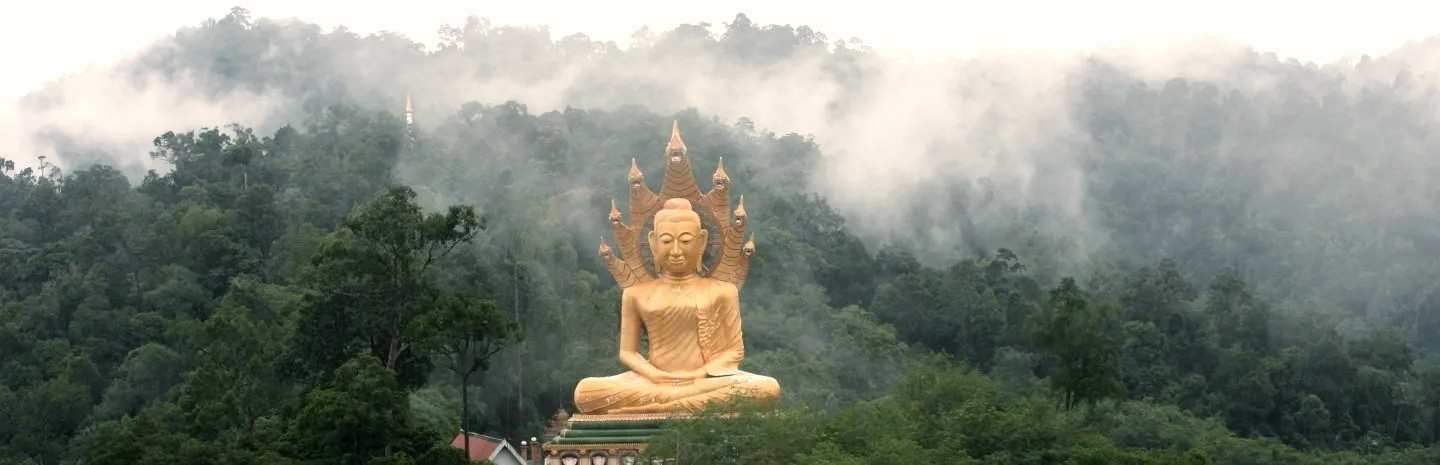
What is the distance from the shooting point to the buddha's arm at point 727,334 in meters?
22.4

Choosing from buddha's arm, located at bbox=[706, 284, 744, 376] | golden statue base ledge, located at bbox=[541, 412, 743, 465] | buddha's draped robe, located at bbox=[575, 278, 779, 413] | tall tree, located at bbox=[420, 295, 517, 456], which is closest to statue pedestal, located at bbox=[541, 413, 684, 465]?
golden statue base ledge, located at bbox=[541, 412, 743, 465]

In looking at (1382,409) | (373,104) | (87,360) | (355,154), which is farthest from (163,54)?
(1382,409)

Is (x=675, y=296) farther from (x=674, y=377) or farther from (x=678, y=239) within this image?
(x=674, y=377)

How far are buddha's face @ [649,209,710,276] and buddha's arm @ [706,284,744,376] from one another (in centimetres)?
A: 41

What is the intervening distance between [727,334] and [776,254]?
647 inches

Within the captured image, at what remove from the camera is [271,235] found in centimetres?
3984

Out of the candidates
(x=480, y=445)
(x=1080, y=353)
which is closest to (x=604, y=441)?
(x=480, y=445)

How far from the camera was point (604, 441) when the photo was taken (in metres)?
21.1

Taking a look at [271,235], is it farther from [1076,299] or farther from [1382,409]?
[1382,409]

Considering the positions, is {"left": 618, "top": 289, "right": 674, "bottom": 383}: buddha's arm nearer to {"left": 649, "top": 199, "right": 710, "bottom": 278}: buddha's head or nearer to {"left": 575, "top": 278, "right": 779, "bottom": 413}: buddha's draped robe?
{"left": 575, "top": 278, "right": 779, "bottom": 413}: buddha's draped robe

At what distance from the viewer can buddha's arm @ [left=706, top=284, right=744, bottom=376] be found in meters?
22.4

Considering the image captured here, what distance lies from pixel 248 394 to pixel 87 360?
6.91 m

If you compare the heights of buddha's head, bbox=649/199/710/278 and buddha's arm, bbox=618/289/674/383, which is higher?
buddha's head, bbox=649/199/710/278

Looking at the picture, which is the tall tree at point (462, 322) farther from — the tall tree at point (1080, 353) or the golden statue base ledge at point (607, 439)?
the tall tree at point (1080, 353)
